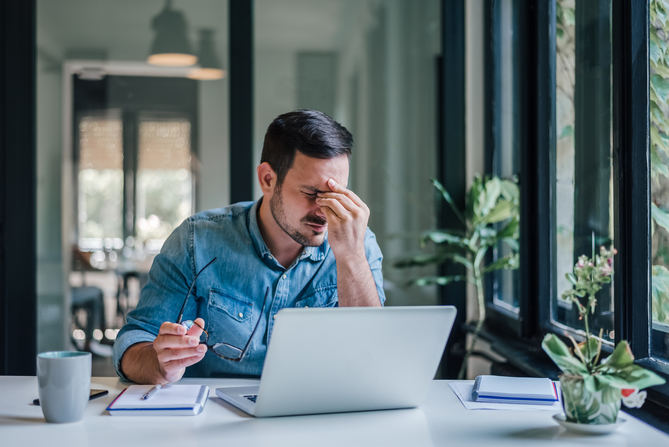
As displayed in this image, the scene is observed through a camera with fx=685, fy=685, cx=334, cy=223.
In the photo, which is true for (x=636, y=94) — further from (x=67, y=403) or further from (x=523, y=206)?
(x=67, y=403)

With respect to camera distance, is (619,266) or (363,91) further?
(363,91)

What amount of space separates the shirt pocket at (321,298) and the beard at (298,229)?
0.45 feet

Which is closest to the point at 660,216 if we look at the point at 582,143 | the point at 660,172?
the point at 660,172

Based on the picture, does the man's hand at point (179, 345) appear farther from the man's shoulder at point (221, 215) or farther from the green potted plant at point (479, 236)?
the green potted plant at point (479, 236)

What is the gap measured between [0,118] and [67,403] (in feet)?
7.95

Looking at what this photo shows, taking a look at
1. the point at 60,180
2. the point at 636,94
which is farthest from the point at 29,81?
the point at 636,94

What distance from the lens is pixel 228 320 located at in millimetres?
1840

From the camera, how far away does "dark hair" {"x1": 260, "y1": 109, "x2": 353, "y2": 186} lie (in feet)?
6.22

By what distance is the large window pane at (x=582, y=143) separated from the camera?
6.89 ft

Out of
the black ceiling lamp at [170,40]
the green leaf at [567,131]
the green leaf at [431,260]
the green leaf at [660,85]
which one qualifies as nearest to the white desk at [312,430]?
the green leaf at [660,85]

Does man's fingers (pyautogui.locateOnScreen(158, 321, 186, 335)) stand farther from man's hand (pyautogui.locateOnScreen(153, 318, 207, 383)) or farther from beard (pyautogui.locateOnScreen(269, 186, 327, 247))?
beard (pyautogui.locateOnScreen(269, 186, 327, 247))

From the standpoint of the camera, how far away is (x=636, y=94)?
181cm

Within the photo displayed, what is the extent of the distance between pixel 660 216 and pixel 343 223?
0.82 m

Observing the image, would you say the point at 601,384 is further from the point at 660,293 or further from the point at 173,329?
the point at 173,329
